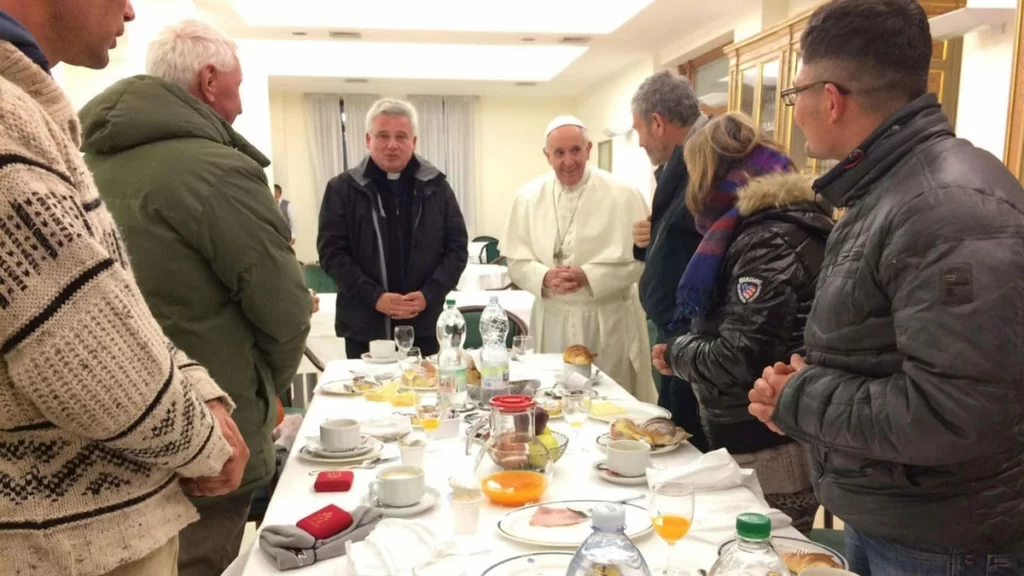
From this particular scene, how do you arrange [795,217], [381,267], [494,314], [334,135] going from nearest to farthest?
[795,217]
[494,314]
[381,267]
[334,135]

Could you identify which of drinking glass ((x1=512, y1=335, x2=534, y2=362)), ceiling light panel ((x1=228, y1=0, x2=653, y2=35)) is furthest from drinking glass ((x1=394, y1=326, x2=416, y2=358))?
ceiling light panel ((x1=228, y1=0, x2=653, y2=35))

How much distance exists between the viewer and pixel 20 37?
90cm

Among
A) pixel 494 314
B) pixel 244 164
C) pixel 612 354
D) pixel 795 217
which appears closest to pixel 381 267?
pixel 494 314

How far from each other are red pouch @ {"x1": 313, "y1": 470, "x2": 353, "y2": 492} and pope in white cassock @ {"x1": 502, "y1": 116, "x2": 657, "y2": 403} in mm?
1882

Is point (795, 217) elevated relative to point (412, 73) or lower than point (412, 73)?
lower

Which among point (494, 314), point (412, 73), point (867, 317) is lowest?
point (494, 314)

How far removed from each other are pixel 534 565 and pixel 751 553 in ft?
1.26

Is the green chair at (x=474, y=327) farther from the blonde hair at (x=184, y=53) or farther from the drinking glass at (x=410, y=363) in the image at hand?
the blonde hair at (x=184, y=53)

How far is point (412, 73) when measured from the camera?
339 inches

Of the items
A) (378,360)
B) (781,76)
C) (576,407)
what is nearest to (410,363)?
(378,360)

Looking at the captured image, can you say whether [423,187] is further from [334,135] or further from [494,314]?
[334,135]

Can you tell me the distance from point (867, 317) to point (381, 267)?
2.38 meters

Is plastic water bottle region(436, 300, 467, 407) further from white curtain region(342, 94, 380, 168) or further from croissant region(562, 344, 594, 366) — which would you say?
white curtain region(342, 94, 380, 168)

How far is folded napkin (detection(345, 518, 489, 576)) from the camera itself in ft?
3.81
